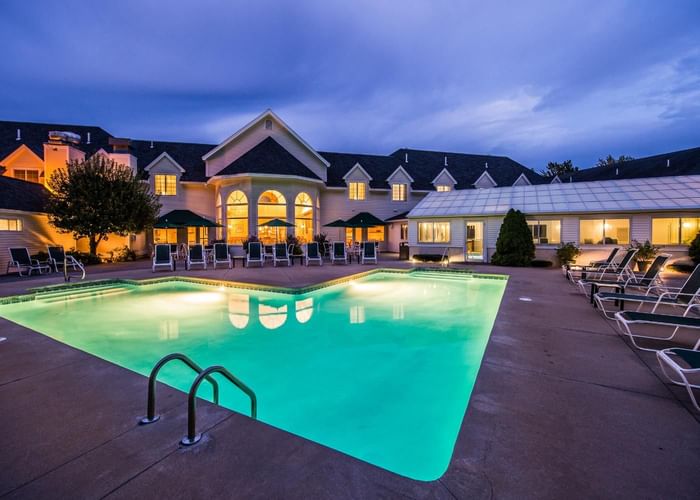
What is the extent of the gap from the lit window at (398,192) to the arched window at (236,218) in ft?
37.3

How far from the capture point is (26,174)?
20.8m

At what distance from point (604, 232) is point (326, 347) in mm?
15703

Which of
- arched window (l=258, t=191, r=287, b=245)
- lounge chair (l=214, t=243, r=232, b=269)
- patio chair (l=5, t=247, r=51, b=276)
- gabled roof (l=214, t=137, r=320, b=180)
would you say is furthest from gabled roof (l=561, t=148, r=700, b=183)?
patio chair (l=5, t=247, r=51, b=276)

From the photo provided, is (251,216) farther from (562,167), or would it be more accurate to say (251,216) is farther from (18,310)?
(562,167)

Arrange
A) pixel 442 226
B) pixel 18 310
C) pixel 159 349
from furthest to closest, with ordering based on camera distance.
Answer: pixel 442 226 → pixel 18 310 → pixel 159 349

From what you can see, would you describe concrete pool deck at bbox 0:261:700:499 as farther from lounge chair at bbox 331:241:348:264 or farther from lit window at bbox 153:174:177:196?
lit window at bbox 153:174:177:196

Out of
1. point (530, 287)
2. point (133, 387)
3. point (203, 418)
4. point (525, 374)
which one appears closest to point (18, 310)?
point (133, 387)

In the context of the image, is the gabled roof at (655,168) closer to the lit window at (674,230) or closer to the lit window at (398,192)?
the lit window at (674,230)

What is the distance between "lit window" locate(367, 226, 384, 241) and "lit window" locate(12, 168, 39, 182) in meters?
21.8

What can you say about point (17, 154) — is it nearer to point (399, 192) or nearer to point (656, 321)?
point (399, 192)

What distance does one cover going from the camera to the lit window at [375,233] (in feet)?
87.1

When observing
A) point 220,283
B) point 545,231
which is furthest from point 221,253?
point 545,231

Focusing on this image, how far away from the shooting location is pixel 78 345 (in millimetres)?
6219

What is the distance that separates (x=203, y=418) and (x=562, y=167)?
228 ft
